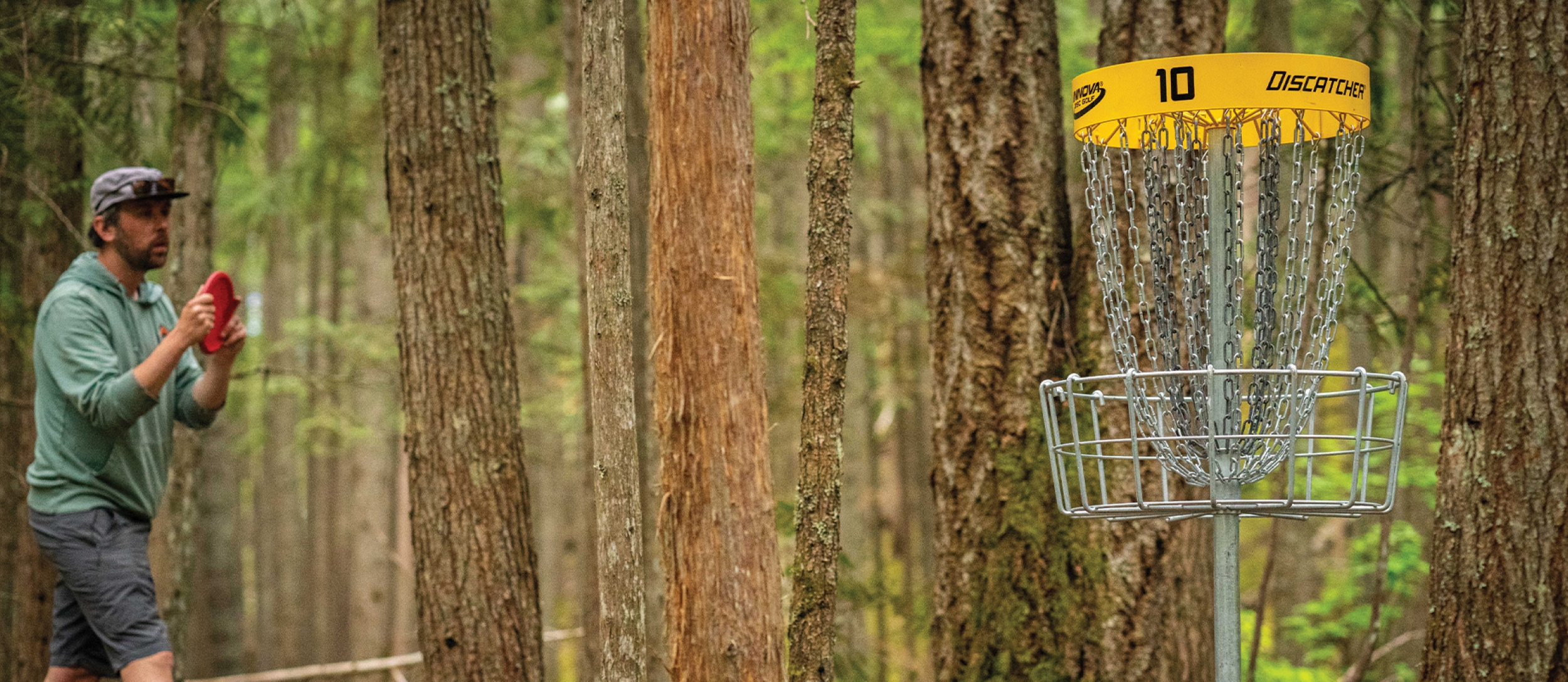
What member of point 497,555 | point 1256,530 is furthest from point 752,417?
point 1256,530

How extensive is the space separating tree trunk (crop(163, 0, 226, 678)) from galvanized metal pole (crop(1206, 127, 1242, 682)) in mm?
5456

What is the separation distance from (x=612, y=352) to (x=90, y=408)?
1916 mm

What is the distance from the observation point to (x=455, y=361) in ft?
16.5

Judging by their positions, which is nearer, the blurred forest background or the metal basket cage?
the metal basket cage

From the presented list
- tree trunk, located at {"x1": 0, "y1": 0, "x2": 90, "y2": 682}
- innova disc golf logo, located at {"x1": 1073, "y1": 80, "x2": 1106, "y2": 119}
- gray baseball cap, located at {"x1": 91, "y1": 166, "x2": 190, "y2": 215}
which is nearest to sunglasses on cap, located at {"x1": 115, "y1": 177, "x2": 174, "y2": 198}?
gray baseball cap, located at {"x1": 91, "y1": 166, "x2": 190, "y2": 215}

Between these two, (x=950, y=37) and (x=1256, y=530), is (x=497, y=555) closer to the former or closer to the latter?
(x=950, y=37)

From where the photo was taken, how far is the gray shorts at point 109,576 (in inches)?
168

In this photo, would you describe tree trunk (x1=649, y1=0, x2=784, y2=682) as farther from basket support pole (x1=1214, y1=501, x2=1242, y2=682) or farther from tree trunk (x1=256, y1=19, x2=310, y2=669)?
tree trunk (x1=256, y1=19, x2=310, y2=669)

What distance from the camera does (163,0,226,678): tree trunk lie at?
6664 mm

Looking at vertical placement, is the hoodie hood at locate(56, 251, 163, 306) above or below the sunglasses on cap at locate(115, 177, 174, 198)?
below

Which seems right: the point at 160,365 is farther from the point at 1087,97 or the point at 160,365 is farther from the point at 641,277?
the point at 641,277

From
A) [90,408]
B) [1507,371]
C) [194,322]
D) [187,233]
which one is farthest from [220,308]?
[1507,371]

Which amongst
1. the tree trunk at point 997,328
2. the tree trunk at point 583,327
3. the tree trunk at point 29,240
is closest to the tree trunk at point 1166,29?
the tree trunk at point 997,328

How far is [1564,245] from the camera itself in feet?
12.8
